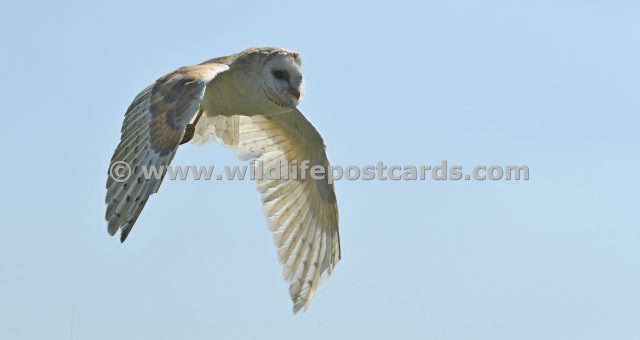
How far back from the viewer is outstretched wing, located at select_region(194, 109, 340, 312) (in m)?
13.4

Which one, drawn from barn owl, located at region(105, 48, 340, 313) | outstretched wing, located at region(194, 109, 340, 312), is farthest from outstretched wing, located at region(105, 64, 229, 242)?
outstretched wing, located at region(194, 109, 340, 312)

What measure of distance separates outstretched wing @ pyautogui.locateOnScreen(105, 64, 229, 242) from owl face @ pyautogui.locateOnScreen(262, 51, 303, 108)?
1.01 metres

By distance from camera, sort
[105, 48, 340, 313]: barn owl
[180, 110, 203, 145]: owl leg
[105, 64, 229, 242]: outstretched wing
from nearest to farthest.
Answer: [105, 64, 229, 242]: outstretched wing
[105, 48, 340, 313]: barn owl
[180, 110, 203, 145]: owl leg

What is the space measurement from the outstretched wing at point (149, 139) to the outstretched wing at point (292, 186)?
237 cm

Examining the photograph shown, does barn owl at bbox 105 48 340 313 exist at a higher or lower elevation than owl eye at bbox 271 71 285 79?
lower

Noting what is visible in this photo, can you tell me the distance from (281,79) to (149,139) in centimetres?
210

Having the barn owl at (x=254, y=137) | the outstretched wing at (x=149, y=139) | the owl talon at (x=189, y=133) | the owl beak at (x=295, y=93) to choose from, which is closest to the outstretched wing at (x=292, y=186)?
the barn owl at (x=254, y=137)

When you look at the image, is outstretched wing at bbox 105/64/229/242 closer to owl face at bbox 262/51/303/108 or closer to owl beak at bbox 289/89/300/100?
owl face at bbox 262/51/303/108

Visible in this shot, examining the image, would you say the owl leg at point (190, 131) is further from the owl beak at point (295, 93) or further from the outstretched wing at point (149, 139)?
the outstretched wing at point (149, 139)

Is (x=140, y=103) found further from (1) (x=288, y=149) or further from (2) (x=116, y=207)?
(1) (x=288, y=149)

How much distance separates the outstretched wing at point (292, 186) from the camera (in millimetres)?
13438

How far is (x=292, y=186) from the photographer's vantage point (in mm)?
13789

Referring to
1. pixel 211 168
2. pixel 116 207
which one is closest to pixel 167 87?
pixel 116 207

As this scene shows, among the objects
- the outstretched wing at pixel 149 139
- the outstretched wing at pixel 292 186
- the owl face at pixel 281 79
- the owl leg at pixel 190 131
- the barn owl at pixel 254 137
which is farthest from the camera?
the outstretched wing at pixel 292 186
